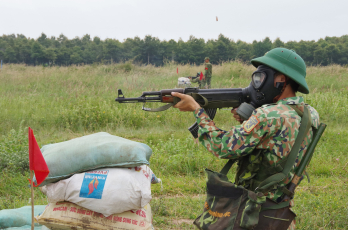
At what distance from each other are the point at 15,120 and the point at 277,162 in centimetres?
669

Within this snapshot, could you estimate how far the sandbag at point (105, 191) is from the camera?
93.0 inches

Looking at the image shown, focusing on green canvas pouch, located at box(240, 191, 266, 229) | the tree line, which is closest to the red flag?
green canvas pouch, located at box(240, 191, 266, 229)

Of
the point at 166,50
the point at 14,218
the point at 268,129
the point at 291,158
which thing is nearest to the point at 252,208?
Result: the point at 291,158

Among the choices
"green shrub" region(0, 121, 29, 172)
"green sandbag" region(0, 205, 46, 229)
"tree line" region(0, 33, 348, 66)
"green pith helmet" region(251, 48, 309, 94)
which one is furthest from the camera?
"tree line" region(0, 33, 348, 66)

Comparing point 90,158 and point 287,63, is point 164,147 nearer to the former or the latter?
point 90,158

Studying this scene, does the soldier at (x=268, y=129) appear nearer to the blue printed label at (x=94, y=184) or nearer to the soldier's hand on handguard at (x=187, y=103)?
the soldier's hand on handguard at (x=187, y=103)

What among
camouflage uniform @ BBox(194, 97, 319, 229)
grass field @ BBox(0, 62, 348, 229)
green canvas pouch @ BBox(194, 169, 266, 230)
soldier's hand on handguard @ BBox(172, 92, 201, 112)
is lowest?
grass field @ BBox(0, 62, 348, 229)

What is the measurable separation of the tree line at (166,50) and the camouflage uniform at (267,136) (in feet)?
91.5

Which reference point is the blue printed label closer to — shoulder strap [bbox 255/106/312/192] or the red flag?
the red flag

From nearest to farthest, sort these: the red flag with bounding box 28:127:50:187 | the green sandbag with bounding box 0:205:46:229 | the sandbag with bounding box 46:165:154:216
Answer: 1. the red flag with bounding box 28:127:50:187
2. the sandbag with bounding box 46:165:154:216
3. the green sandbag with bounding box 0:205:46:229

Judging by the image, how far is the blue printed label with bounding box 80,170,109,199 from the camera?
237cm

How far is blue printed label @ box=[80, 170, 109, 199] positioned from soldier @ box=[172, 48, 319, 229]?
41.7 inches

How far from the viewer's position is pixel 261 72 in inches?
72.6

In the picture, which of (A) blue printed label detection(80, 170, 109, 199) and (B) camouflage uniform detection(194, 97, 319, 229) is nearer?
(B) camouflage uniform detection(194, 97, 319, 229)
